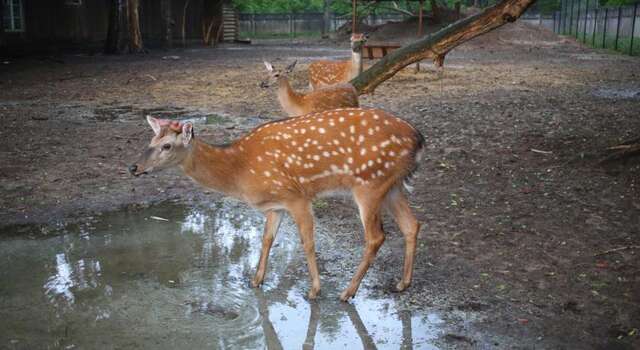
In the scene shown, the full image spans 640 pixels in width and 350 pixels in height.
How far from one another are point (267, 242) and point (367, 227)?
0.81m

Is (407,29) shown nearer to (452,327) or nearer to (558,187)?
(558,187)

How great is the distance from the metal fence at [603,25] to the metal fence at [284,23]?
1347 cm

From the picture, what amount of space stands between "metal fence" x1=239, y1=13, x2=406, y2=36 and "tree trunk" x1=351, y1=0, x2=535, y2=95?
43.3 meters

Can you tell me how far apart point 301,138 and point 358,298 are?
1205 mm

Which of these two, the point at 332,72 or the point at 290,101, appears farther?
the point at 332,72

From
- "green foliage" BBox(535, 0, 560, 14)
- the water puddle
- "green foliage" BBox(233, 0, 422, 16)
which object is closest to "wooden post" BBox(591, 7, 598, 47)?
"green foliage" BBox(233, 0, 422, 16)

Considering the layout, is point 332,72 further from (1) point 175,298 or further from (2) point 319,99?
(1) point 175,298

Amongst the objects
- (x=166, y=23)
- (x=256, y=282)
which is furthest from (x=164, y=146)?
(x=166, y=23)

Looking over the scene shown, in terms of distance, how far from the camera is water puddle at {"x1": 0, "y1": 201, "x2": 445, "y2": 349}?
4.12 metres

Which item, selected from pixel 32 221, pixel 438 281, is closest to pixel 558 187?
pixel 438 281

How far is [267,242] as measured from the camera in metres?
5.05

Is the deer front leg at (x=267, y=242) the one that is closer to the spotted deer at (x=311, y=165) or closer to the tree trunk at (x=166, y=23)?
the spotted deer at (x=311, y=165)

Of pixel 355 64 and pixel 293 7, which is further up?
pixel 293 7

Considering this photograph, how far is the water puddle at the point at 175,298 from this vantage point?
412 centimetres
